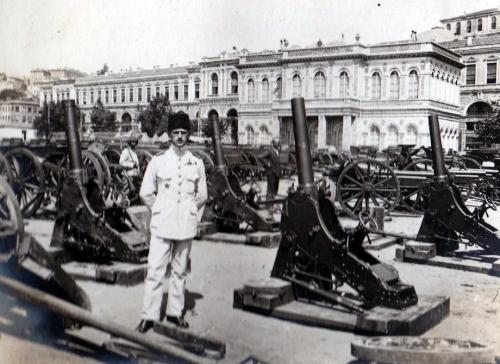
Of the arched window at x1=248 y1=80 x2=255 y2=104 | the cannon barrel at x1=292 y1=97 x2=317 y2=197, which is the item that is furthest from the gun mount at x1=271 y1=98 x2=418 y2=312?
the arched window at x1=248 y1=80 x2=255 y2=104

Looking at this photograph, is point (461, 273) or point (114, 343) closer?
point (114, 343)

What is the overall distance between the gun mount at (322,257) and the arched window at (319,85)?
43.1 metres

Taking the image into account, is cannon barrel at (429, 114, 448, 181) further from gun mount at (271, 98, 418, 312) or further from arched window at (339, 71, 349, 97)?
arched window at (339, 71, 349, 97)

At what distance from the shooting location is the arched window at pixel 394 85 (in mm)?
45750

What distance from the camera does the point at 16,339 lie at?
426cm

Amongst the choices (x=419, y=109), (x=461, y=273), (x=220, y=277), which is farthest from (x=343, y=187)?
(x=419, y=109)

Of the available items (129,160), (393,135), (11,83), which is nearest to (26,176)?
(129,160)

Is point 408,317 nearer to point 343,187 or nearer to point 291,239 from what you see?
point 291,239

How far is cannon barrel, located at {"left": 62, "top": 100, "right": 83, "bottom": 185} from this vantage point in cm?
664

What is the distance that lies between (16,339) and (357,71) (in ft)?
146

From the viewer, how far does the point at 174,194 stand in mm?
4633

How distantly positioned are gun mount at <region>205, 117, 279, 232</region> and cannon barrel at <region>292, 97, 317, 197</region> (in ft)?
12.8

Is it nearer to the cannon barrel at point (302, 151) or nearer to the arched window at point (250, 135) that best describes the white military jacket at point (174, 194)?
the cannon barrel at point (302, 151)

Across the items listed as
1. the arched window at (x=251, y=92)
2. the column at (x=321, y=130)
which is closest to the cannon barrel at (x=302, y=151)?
the column at (x=321, y=130)
